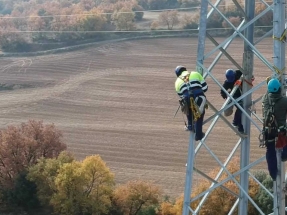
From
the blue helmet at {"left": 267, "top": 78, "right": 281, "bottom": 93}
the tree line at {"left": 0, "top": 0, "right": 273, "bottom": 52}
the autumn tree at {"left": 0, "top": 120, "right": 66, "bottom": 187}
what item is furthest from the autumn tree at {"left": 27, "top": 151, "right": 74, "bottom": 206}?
the tree line at {"left": 0, "top": 0, "right": 273, "bottom": 52}

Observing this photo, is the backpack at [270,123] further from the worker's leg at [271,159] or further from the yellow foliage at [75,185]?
the yellow foliage at [75,185]

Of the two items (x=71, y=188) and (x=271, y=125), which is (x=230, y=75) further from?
(x=71, y=188)

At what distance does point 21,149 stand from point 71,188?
4746 mm

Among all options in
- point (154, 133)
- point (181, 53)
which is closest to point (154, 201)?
point (154, 133)

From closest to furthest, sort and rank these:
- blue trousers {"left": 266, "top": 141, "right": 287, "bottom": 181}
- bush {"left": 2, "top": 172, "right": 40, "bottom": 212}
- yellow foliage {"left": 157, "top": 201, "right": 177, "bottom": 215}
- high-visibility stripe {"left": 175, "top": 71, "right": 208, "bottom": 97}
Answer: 1. blue trousers {"left": 266, "top": 141, "right": 287, "bottom": 181}
2. high-visibility stripe {"left": 175, "top": 71, "right": 208, "bottom": 97}
3. yellow foliage {"left": 157, "top": 201, "right": 177, "bottom": 215}
4. bush {"left": 2, "top": 172, "right": 40, "bottom": 212}

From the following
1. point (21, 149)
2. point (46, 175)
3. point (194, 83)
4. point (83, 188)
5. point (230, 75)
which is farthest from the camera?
point (21, 149)

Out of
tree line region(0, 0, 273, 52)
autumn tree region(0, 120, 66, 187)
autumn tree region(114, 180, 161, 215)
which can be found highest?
tree line region(0, 0, 273, 52)

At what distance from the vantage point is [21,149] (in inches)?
1098

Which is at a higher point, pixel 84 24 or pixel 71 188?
pixel 84 24

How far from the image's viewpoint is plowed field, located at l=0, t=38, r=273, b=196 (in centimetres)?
3309

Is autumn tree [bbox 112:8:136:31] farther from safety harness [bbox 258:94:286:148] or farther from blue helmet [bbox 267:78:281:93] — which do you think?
blue helmet [bbox 267:78:281:93]

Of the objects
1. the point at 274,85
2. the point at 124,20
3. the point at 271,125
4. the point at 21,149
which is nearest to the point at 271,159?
the point at 271,125

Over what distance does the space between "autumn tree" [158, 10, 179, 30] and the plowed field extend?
507 centimetres

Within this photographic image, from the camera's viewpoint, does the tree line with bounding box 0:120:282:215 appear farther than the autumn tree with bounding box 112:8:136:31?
No
